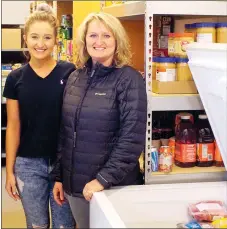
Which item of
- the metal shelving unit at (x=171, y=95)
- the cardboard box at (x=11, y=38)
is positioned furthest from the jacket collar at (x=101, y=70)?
the cardboard box at (x=11, y=38)

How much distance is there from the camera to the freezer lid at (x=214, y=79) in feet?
4.60

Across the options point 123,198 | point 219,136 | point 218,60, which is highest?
point 218,60

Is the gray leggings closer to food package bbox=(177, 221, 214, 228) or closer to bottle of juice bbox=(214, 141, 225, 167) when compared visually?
food package bbox=(177, 221, 214, 228)

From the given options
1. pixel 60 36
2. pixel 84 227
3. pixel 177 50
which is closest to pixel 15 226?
pixel 60 36

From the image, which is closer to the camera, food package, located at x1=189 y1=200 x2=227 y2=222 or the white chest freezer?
the white chest freezer

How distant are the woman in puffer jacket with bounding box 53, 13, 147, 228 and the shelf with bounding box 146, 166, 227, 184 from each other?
90 millimetres

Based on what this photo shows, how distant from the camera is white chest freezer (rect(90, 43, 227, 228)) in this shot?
1.45 metres

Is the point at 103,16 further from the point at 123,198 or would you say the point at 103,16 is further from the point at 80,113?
the point at 123,198

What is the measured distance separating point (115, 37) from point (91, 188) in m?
0.61

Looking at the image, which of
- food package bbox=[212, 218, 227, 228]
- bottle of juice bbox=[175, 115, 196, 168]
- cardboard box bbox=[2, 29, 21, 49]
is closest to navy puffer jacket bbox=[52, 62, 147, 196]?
bottle of juice bbox=[175, 115, 196, 168]

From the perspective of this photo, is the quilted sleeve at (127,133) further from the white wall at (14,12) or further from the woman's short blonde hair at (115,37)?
the white wall at (14,12)

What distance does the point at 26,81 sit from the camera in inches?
84.5

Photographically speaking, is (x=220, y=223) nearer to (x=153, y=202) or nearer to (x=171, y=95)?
(x=153, y=202)

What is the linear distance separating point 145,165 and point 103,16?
0.65m
